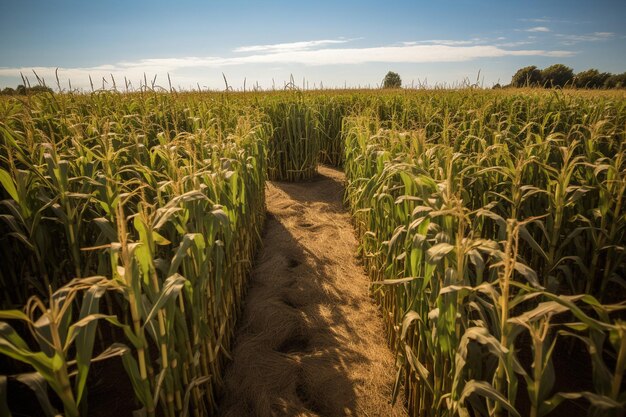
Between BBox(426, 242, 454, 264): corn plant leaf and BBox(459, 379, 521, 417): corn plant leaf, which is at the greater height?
BBox(426, 242, 454, 264): corn plant leaf

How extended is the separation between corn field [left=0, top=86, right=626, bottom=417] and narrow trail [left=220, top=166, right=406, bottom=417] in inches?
5.9

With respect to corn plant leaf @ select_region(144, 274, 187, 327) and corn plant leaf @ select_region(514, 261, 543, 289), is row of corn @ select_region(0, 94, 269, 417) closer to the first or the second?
corn plant leaf @ select_region(144, 274, 187, 327)

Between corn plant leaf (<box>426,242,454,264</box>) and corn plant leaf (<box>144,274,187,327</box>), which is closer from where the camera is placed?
corn plant leaf (<box>144,274,187,327</box>)

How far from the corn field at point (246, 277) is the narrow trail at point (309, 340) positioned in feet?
0.49

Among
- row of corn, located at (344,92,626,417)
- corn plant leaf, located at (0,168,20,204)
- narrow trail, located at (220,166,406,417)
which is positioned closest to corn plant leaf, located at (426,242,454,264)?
row of corn, located at (344,92,626,417)

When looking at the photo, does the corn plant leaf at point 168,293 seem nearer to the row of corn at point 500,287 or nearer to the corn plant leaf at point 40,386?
the corn plant leaf at point 40,386

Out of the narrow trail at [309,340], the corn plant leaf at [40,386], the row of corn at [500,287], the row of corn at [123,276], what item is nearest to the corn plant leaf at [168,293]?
the row of corn at [123,276]

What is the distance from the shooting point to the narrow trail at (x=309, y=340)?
2320mm

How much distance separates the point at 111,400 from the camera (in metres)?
2.27

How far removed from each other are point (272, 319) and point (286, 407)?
896mm

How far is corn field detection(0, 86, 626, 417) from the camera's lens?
126cm

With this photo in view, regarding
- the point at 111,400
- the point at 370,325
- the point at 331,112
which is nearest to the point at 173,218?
the point at 111,400

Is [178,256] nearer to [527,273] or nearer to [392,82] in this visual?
[527,273]

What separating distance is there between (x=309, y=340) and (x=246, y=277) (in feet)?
3.68
